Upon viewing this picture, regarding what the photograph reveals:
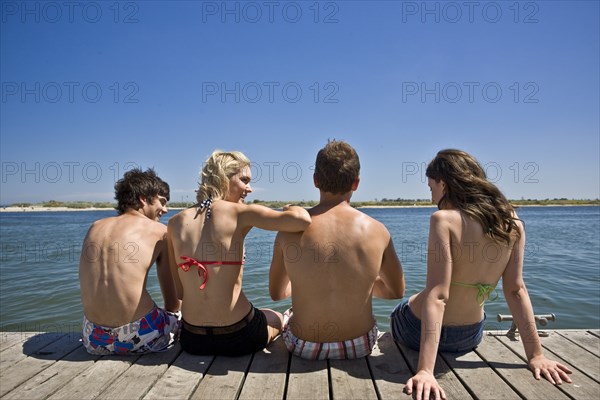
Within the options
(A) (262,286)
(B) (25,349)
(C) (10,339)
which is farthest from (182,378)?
(A) (262,286)

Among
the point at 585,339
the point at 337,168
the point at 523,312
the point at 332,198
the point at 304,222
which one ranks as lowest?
the point at 585,339

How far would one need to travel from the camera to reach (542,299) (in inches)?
A: 275

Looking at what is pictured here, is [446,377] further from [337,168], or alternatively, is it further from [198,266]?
[198,266]

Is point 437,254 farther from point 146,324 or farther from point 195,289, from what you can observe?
point 146,324

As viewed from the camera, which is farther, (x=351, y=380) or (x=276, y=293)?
(x=276, y=293)

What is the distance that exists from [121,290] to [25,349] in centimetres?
101

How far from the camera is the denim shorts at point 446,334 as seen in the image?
2561 mm

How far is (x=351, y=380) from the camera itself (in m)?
2.24

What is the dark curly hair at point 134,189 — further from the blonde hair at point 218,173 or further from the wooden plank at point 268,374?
the wooden plank at point 268,374

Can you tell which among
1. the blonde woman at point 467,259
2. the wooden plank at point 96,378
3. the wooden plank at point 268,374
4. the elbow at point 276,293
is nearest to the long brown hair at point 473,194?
the blonde woman at point 467,259

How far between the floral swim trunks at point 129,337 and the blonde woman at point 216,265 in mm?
231

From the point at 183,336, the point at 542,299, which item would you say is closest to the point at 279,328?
the point at 183,336


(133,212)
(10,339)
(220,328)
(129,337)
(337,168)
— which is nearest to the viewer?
(337,168)

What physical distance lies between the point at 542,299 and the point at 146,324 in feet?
23.0
